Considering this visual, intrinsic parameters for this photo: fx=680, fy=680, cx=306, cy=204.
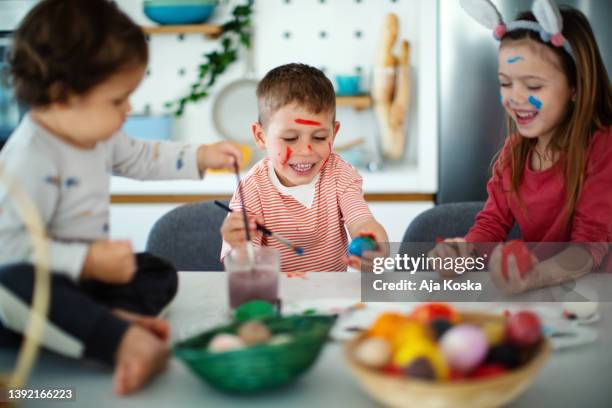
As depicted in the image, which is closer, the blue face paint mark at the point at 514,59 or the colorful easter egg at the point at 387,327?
the colorful easter egg at the point at 387,327

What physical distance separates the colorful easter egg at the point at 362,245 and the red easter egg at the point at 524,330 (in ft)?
1.67

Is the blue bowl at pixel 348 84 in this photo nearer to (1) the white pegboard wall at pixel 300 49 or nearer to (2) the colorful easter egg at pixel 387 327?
(1) the white pegboard wall at pixel 300 49

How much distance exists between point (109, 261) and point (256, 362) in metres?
0.25

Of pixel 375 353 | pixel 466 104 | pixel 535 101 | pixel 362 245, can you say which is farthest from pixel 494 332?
pixel 466 104

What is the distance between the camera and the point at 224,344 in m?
0.75

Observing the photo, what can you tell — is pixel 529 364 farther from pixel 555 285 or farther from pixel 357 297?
pixel 555 285

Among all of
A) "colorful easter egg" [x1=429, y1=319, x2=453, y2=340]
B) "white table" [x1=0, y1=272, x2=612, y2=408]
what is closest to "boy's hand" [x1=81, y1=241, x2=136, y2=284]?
"white table" [x1=0, y1=272, x2=612, y2=408]

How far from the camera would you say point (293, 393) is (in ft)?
2.48

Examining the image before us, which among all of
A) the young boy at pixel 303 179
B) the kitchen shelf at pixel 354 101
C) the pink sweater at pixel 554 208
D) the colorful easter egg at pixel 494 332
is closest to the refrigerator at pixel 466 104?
the kitchen shelf at pixel 354 101

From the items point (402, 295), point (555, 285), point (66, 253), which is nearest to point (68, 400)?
point (66, 253)

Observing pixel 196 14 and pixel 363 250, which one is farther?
pixel 196 14

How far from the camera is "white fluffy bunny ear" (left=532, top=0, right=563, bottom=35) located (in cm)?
131

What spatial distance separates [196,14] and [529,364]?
2.81 metres

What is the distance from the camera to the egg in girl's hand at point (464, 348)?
0.66 m
